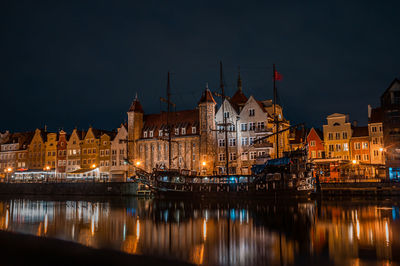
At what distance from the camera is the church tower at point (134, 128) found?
3014 inches

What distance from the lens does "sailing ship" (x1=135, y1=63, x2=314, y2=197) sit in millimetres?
48688

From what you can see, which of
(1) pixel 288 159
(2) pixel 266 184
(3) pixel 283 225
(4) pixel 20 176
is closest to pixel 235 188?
(2) pixel 266 184

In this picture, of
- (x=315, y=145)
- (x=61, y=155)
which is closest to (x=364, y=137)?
(x=315, y=145)

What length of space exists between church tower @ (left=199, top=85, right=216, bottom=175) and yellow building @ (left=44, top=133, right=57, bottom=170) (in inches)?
A: 1721

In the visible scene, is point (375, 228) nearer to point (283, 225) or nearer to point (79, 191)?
point (283, 225)

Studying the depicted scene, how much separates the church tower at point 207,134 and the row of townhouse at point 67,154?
1904 centimetres

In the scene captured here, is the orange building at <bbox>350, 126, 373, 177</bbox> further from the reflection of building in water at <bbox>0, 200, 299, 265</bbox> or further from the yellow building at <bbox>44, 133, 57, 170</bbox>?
the yellow building at <bbox>44, 133, 57, 170</bbox>

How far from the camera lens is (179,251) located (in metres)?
16.6

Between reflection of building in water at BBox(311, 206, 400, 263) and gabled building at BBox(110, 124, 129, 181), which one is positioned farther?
gabled building at BBox(110, 124, 129, 181)

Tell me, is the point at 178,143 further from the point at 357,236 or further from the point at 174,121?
the point at 357,236

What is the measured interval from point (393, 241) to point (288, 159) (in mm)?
30635

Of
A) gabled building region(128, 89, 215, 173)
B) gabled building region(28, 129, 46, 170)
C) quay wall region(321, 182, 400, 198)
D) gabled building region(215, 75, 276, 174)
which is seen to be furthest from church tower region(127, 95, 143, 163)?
quay wall region(321, 182, 400, 198)

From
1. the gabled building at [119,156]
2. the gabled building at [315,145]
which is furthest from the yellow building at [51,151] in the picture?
the gabled building at [315,145]

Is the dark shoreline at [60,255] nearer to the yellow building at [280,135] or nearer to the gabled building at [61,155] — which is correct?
the yellow building at [280,135]
